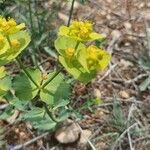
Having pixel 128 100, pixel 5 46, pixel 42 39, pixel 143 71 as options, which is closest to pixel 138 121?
pixel 128 100

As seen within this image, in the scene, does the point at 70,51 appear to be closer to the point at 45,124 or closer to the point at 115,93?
the point at 45,124

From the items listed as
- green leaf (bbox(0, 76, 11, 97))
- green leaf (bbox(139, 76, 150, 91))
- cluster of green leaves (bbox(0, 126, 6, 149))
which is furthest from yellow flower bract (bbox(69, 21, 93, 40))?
green leaf (bbox(139, 76, 150, 91))

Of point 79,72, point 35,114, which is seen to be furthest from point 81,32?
point 35,114

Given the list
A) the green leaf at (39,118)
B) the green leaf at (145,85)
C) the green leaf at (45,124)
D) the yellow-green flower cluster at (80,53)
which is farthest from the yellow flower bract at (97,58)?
the green leaf at (145,85)

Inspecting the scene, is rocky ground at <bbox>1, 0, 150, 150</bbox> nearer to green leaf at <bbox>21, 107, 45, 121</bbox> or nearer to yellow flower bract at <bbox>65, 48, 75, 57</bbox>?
green leaf at <bbox>21, 107, 45, 121</bbox>

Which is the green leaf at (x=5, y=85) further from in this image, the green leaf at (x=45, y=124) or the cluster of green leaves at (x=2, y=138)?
the cluster of green leaves at (x=2, y=138)

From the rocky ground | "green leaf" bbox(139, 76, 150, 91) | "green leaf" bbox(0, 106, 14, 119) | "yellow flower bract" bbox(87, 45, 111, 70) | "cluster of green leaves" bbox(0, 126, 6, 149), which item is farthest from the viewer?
"green leaf" bbox(139, 76, 150, 91)
